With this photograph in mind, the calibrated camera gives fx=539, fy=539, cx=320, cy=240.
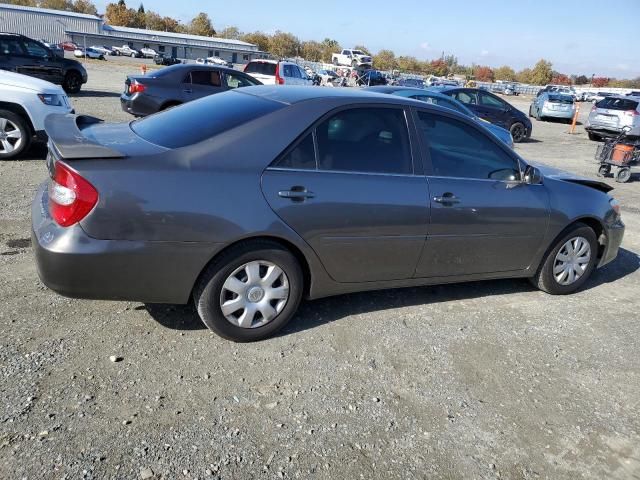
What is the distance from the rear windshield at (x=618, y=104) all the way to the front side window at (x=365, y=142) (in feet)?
59.2

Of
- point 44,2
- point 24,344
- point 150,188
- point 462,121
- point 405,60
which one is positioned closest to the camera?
point 150,188

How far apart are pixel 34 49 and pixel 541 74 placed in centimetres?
12319

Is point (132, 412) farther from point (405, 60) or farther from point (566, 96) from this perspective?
point (405, 60)

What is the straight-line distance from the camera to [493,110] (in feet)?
54.2

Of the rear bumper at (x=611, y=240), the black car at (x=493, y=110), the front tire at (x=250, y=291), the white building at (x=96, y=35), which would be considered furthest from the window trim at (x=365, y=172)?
the white building at (x=96, y=35)

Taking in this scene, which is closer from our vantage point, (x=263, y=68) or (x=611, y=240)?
(x=611, y=240)

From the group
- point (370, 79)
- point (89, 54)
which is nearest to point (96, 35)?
point (89, 54)

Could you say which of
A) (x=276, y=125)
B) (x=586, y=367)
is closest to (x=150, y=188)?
(x=276, y=125)

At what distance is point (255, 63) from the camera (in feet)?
71.8

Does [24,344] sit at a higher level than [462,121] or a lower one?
lower

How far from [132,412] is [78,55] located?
61927 mm

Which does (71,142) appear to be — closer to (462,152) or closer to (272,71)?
(462,152)

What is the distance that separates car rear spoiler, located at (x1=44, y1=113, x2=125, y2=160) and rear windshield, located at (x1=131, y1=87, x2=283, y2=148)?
36cm

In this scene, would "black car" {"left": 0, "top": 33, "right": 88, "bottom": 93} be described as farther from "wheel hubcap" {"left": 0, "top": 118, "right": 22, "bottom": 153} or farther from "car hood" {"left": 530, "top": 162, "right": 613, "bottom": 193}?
"car hood" {"left": 530, "top": 162, "right": 613, "bottom": 193}
